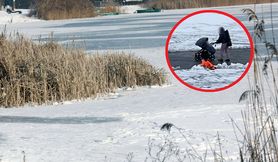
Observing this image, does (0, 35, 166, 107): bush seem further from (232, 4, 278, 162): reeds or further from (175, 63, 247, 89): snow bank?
(232, 4, 278, 162): reeds

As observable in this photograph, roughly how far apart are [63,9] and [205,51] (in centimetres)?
3784

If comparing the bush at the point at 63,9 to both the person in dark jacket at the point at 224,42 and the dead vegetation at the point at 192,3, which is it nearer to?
the dead vegetation at the point at 192,3

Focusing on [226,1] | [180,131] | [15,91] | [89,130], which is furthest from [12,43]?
[226,1]

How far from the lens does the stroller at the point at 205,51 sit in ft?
13.1

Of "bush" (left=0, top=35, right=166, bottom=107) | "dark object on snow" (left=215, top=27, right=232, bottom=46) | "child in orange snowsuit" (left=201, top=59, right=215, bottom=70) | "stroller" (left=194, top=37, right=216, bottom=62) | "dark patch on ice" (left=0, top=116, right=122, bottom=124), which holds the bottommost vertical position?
"dark patch on ice" (left=0, top=116, right=122, bottom=124)

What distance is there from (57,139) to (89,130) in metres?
0.53

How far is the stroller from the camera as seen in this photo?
157 inches

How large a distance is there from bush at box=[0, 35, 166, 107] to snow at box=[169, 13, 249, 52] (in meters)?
4.41

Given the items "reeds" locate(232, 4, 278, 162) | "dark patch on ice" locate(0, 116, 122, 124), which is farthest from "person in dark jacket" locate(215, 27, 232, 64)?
"dark patch on ice" locate(0, 116, 122, 124)

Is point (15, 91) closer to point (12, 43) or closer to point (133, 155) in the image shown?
point (12, 43)

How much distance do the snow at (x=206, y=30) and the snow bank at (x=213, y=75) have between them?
17cm

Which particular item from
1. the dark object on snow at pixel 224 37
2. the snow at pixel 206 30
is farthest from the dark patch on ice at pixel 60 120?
the dark object on snow at pixel 224 37

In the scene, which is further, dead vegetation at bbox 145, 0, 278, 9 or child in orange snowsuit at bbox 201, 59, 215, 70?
dead vegetation at bbox 145, 0, 278, 9

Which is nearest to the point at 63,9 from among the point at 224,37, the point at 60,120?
the point at 60,120
